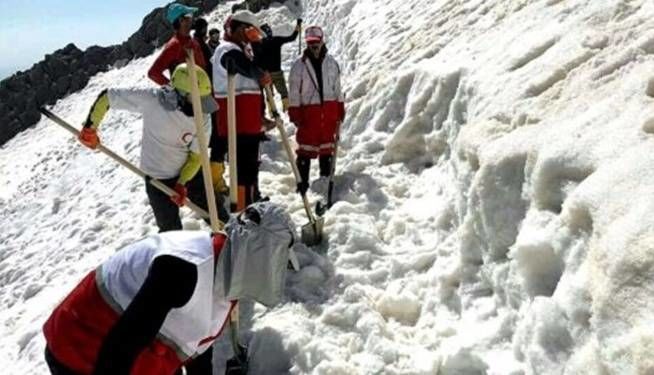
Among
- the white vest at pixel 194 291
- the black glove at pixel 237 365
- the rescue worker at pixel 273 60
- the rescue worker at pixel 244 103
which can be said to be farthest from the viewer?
the rescue worker at pixel 273 60

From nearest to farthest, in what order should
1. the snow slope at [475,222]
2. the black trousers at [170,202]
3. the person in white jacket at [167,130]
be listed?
the snow slope at [475,222] < the person in white jacket at [167,130] < the black trousers at [170,202]

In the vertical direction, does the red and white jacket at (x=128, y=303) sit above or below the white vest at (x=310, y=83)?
above

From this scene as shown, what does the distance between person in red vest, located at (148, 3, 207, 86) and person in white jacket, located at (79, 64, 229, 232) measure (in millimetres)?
1947

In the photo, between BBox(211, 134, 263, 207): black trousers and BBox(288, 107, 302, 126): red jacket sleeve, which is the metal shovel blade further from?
BBox(288, 107, 302, 126): red jacket sleeve

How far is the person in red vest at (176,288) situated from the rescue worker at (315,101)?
465cm

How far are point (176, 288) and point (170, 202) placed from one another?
11.1 feet

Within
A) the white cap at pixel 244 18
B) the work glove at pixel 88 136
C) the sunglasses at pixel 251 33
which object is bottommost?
the work glove at pixel 88 136

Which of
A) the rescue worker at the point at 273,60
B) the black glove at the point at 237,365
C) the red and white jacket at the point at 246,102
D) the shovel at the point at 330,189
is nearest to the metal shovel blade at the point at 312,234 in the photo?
the shovel at the point at 330,189

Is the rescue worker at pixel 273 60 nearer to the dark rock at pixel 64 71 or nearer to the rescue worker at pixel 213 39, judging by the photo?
the rescue worker at pixel 213 39

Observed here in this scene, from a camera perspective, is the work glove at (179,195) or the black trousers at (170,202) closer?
the work glove at (179,195)

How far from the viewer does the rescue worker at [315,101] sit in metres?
7.95

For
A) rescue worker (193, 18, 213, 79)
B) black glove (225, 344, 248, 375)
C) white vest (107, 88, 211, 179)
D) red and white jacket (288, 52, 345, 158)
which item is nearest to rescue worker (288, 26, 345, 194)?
red and white jacket (288, 52, 345, 158)

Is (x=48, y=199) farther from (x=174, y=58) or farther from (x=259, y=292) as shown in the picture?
(x=259, y=292)

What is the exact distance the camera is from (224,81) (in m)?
7.00
